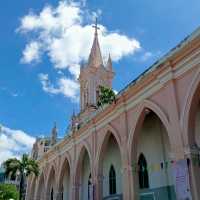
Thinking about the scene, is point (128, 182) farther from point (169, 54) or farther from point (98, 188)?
point (169, 54)

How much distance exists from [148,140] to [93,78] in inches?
927

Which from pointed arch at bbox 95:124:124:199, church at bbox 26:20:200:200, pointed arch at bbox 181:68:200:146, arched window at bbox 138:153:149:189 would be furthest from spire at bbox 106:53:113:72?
pointed arch at bbox 181:68:200:146

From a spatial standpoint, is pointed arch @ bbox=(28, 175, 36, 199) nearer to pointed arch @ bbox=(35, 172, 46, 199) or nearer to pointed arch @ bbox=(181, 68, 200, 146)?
pointed arch @ bbox=(35, 172, 46, 199)

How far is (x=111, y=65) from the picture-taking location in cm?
4741

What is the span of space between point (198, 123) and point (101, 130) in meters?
8.06

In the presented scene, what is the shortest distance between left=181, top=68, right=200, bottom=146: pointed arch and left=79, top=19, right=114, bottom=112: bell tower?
27216 millimetres

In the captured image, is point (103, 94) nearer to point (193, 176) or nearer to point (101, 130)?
point (101, 130)

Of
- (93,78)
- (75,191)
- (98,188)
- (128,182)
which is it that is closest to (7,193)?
(75,191)

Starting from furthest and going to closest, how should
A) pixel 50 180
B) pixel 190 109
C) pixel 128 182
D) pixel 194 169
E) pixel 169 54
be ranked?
pixel 50 180 → pixel 128 182 → pixel 169 54 → pixel 190 109 → pixel 194 169

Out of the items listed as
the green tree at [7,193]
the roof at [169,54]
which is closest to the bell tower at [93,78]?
the green tree at [7,193]

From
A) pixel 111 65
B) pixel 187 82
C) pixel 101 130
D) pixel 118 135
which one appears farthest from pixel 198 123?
pixel 111 65

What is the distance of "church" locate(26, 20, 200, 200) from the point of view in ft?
46.9

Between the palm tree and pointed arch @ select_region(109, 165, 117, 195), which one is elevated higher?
the palm tree

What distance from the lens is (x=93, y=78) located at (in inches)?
1716
